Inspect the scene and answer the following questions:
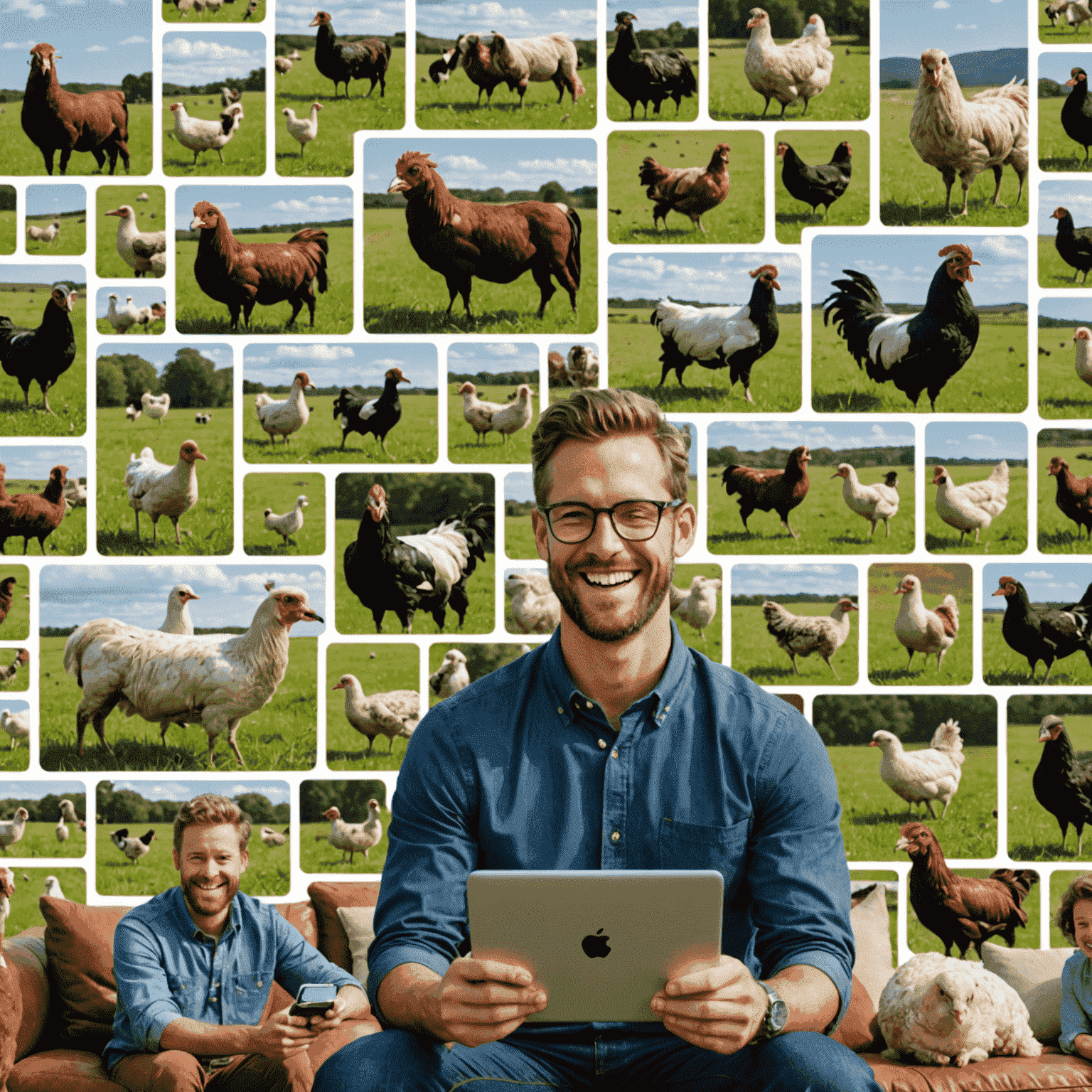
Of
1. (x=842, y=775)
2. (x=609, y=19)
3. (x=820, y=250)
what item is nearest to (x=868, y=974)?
(x=842, y=775)

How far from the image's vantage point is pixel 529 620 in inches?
153

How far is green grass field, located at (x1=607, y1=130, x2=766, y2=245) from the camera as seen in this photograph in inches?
155

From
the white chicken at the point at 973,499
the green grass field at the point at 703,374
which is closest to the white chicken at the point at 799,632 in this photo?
the white chicken at the point at 973,499

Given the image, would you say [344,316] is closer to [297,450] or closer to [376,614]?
[297,450]

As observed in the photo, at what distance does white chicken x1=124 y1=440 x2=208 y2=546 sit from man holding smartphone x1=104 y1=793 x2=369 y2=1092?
1.27 metres

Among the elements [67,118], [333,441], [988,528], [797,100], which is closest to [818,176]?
[797,100]

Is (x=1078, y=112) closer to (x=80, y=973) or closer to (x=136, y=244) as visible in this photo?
(x=136, y=244)

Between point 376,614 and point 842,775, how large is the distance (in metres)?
1.52

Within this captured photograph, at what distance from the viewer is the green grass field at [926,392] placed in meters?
3.95

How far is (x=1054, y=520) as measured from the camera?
12.9ft

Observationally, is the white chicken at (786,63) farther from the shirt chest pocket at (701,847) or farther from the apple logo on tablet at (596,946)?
the apple logo on tablet at (596,946)

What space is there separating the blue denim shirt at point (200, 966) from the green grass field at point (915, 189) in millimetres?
2794

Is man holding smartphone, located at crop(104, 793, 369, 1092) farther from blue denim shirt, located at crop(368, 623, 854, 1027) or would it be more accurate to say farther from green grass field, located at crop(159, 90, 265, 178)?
green grass field, located at crop(159, 90, 265, 178)

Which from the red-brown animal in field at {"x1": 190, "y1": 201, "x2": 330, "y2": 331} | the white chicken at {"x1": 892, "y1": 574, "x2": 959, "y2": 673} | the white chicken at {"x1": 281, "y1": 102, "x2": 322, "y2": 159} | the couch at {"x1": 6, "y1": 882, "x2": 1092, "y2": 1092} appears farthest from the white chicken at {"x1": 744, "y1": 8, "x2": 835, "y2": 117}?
the couch at {"x1": 6, "y1": 882, "x2": 1092, "y2": 1092}
